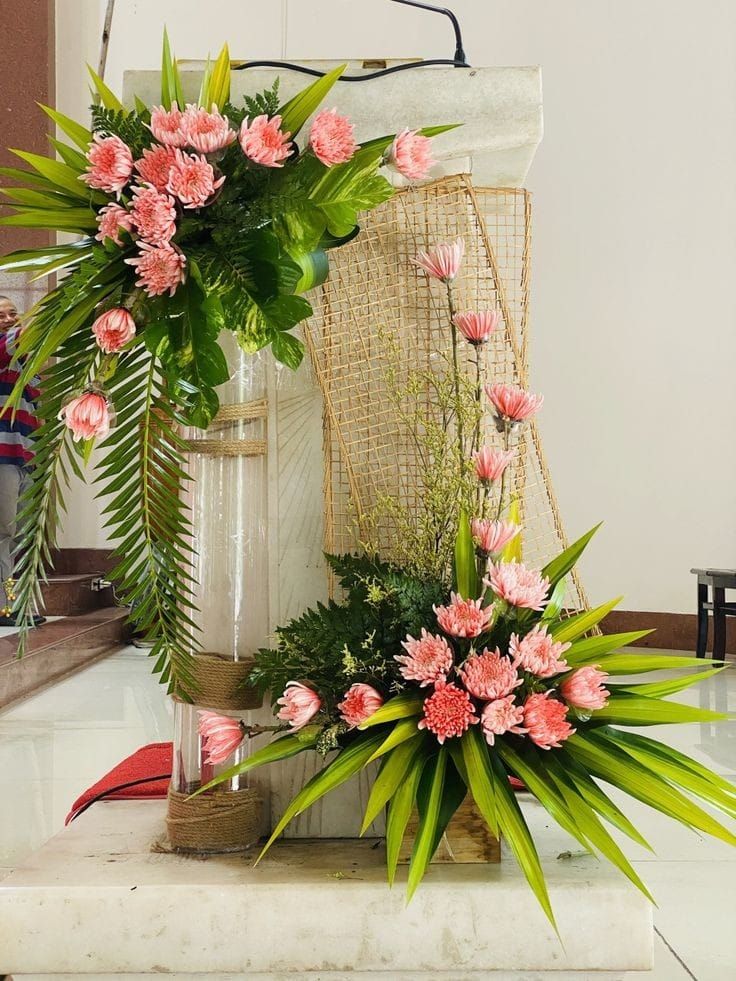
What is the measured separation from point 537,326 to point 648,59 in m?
1.69

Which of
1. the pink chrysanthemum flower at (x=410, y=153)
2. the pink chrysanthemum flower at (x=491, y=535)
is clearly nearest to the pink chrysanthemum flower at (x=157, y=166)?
the pink chrysanthemum flower at (x=410, y=153)

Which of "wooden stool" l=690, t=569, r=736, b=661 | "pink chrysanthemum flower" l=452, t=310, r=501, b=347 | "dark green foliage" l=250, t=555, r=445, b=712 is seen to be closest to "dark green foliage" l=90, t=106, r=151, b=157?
"pink chrysanthemum flower" l=452, t=310, r=501, b=347

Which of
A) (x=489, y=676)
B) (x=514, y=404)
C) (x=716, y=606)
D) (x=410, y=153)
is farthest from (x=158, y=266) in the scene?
(x=716, y=606)

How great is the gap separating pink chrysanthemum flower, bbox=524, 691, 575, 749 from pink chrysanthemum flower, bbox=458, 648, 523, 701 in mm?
28

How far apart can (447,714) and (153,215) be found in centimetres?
59

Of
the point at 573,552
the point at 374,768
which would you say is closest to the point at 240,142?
the point at 573,552

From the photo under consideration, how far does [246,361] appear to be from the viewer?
1.32 metres

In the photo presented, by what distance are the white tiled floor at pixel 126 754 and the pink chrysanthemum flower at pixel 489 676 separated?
0.34 meters

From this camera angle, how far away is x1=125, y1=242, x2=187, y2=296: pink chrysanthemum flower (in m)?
1.05

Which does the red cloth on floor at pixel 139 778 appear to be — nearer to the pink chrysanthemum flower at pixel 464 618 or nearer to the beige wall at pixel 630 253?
the pink chrysanthemum flower at pixel 464 618

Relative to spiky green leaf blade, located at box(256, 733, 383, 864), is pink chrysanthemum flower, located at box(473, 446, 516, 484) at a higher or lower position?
higher

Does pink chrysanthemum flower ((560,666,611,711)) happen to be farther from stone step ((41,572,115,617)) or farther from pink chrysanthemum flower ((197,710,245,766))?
stone step ((41,572,115,617))

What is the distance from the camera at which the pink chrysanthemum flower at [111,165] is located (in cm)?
107

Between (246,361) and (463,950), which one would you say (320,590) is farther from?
(463,950)
